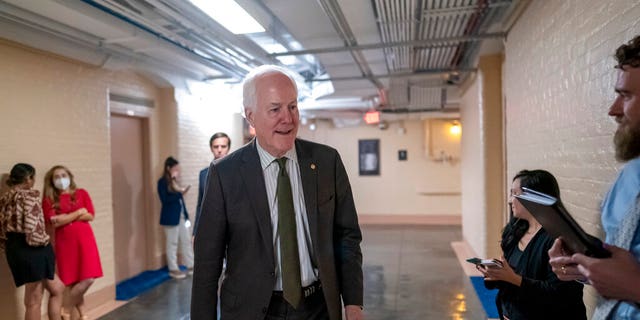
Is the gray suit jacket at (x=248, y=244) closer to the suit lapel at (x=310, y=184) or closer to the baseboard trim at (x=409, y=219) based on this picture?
the suit lapel at (x=310, y=184)

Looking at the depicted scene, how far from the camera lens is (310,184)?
5.37 feet

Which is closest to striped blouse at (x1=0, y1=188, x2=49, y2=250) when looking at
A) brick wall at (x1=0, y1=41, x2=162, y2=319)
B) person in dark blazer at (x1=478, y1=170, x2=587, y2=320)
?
brick wall at (x1=0, y1=41, x2=162, y2=319)

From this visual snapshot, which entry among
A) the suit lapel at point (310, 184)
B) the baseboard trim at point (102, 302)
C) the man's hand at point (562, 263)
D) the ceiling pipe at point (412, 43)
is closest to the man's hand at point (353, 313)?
the suit lapel at point (310, 184)

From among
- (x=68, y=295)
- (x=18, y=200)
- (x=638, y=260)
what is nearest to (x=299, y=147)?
(x=638, y=260)

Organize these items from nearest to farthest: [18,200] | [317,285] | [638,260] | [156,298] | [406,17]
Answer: [638,260]
[317,285]
[18,200]
[406,17]
[156,298]

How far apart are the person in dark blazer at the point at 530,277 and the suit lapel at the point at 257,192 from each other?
102 centimetres

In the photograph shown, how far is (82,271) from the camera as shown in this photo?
394cm

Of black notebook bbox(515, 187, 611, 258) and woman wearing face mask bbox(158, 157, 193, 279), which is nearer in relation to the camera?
black notebook bbox(515, 187, 611, 258)

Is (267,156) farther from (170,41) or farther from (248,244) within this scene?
(170,41)

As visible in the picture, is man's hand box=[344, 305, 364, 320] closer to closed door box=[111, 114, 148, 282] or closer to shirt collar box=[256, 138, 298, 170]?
shirt collar box=[256, 138, 298, 170]

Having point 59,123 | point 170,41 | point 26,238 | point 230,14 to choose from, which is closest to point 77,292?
point 26,238

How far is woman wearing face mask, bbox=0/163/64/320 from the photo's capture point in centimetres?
332

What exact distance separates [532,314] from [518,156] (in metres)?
2.32

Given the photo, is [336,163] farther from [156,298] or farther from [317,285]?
[156,298]
